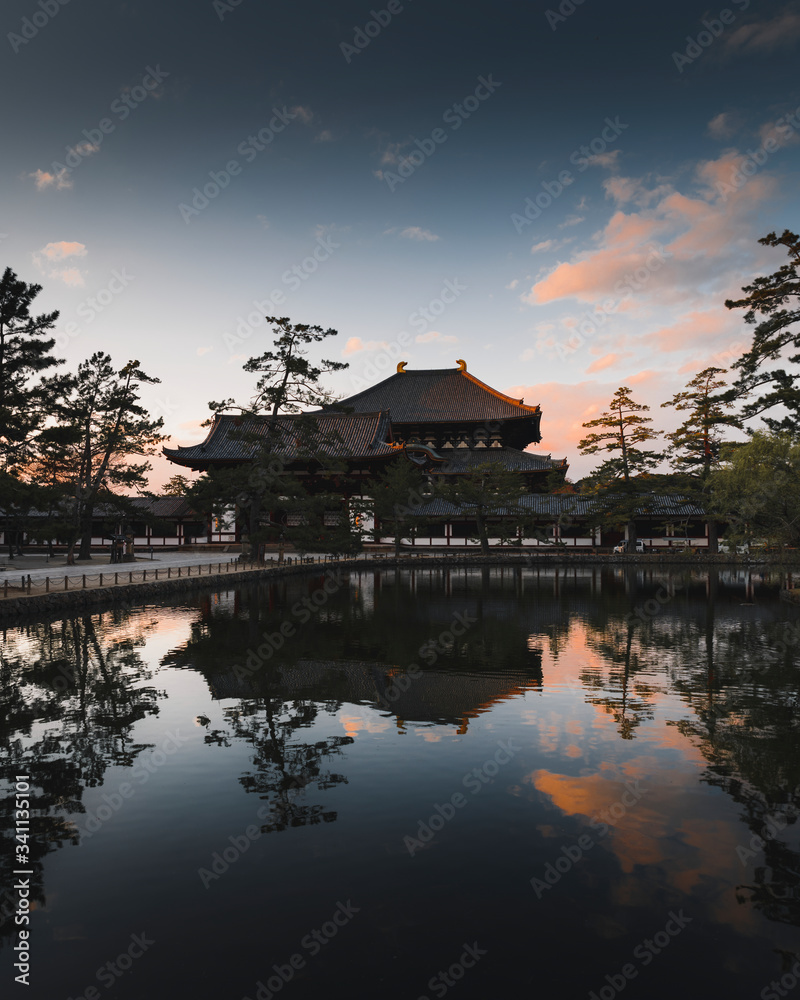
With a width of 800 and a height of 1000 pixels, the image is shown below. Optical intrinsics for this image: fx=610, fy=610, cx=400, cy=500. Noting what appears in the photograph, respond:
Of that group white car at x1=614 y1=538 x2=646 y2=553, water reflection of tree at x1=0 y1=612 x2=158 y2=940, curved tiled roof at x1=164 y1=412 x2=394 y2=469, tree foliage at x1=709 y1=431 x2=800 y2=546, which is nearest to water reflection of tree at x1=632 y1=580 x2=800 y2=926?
water reflection of tree at x1=0 y1=612 x2=158 y2=940

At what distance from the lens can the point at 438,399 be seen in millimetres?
65000

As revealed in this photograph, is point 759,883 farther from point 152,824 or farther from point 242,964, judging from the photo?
point 152,824

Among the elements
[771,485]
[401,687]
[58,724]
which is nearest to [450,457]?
[771,485]

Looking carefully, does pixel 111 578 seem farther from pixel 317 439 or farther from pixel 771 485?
pixel 771 485

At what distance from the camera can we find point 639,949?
4.81m

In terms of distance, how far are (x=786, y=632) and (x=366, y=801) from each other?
53.8 feet

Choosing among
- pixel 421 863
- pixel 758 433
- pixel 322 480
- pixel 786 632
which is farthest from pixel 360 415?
pixel 421 863

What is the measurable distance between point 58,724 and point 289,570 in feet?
89.6

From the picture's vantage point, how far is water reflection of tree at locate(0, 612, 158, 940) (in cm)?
658

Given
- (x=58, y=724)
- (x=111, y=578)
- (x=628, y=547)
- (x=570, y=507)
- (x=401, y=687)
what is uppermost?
(x=570, y=507)

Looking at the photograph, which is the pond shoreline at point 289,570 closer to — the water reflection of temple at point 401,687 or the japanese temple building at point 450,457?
the japanese temple building at point 450,457

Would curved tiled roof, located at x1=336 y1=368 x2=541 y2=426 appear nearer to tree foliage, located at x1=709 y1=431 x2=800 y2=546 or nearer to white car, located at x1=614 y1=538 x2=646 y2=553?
white car, located at x1=614 y1=538 x2=646 y2=553

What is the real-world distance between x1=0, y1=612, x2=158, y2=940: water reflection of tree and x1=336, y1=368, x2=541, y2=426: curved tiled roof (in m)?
47.9

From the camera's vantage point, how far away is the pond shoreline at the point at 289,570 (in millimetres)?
21969
